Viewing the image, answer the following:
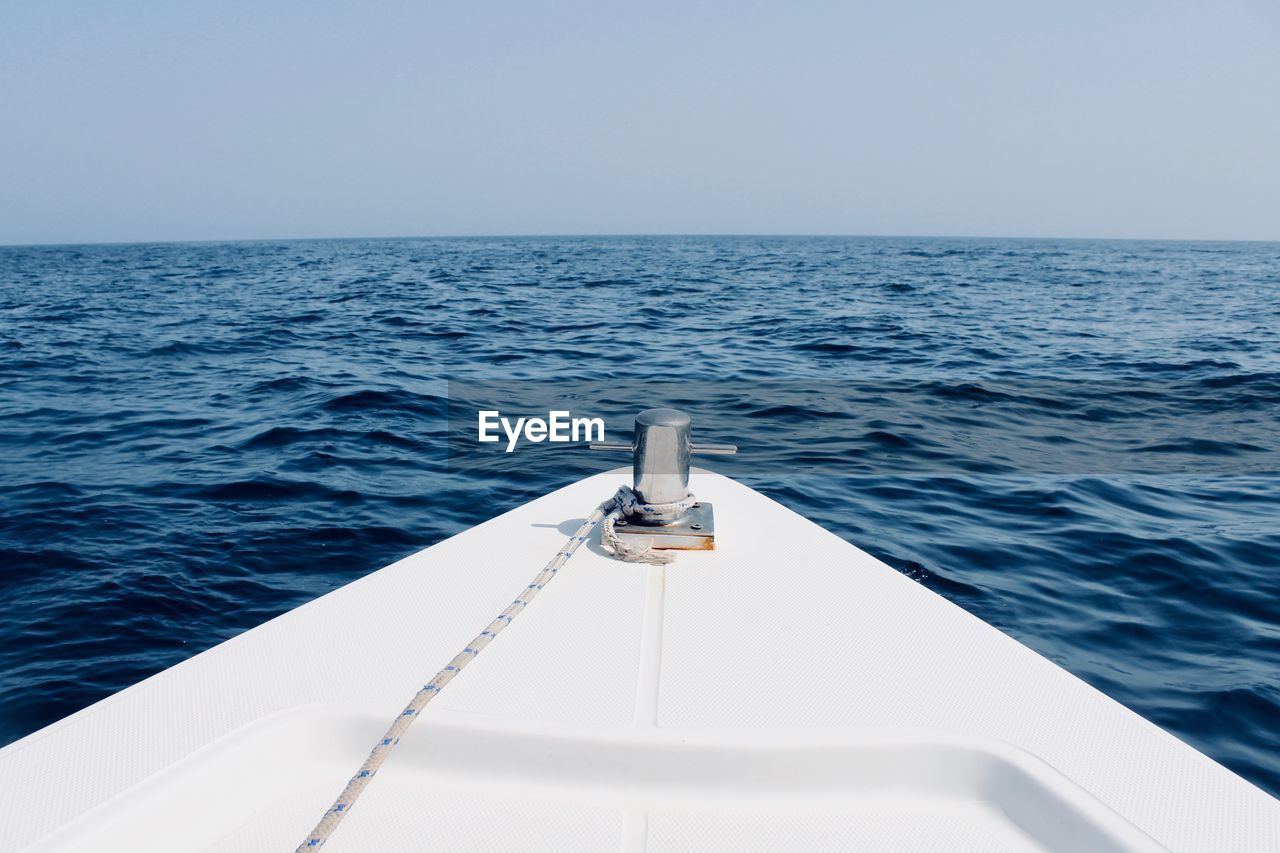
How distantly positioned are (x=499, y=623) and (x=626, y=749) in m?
0.50

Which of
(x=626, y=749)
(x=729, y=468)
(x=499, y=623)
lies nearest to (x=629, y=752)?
(x=626, y=749)

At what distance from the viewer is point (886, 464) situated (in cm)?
576

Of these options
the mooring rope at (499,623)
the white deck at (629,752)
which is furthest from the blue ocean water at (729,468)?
the mooring rope at (499,623)

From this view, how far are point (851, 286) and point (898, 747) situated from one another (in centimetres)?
2149

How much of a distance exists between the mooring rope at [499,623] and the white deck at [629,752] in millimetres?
40

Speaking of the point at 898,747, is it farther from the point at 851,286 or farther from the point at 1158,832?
the point at 851,286

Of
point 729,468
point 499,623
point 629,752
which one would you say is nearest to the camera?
point 629,752

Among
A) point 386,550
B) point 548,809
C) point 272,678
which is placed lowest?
point 386,550

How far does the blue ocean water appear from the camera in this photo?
3348mm

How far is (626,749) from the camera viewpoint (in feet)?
4.82

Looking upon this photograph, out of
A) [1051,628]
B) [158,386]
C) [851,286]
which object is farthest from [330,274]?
[1051,628]

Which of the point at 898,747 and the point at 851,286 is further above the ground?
the point at 851,286

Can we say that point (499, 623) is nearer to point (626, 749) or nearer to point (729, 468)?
point (626, 749)

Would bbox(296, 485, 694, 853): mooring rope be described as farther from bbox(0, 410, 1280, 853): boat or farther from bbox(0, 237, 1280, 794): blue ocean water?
bbox(0, 237, 1280, 794): blue ocean water
